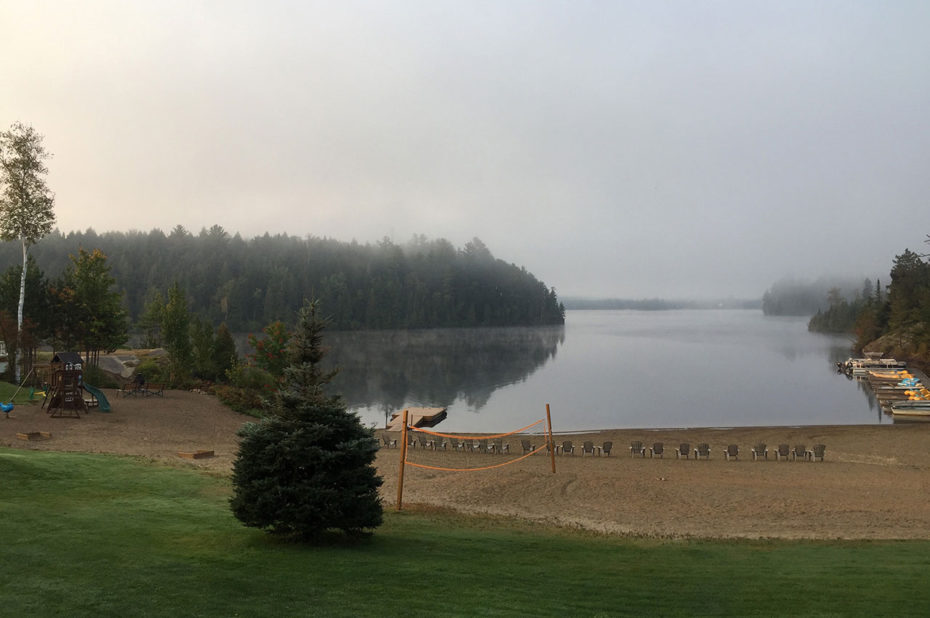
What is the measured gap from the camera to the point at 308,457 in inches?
397

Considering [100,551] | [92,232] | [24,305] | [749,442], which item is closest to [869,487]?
[749,442]

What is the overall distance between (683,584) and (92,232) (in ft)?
730

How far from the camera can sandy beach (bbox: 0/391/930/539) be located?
15062 millimetres

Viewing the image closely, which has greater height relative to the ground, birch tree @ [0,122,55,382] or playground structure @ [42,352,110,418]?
birch tree @ [0,122,55,382]

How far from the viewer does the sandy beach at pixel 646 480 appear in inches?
593

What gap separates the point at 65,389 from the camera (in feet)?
86.9

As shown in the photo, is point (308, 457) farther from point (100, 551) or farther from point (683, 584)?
point (683, 584)

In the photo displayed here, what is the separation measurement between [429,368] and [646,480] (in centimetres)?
5209

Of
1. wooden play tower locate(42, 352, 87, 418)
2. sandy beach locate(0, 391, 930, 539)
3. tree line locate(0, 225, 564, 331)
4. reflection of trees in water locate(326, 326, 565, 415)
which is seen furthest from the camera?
tree line locate(0, 225, 564, 331)

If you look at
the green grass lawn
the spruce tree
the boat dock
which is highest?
the spruce tree

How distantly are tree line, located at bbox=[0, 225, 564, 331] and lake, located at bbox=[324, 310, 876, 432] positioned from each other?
53823mm

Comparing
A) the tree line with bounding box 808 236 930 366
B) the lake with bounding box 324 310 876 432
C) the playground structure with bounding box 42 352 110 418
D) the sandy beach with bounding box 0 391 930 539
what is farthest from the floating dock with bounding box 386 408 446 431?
the tree line with bounding box 808 236 930 366

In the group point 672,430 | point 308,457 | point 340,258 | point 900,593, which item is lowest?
point 672,430

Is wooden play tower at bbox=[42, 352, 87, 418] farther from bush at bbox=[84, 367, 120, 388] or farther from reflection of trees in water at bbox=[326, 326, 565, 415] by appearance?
reflection of trees in water at bbox=[326, 326, 565, 415]
